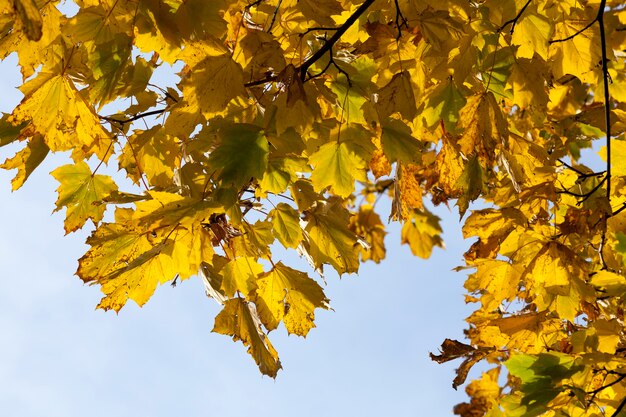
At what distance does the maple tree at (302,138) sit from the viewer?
5.84ft

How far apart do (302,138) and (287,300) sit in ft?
1.78

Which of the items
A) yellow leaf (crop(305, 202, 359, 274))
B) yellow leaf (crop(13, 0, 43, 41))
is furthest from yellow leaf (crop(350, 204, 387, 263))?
yellow leaf (crop(13, 0, 43, 41))

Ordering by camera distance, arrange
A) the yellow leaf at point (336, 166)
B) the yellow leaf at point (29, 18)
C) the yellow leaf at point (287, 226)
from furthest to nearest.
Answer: the yellow leaf at point (287, 226) < the yellow leaf at point (336, 166) < the yellow leaf at point (29, 18)

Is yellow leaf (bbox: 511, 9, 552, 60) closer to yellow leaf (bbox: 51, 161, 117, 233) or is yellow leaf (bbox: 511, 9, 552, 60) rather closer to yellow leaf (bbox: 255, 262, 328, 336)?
yellow leaf (bbox: 255, 262, 328, 336)

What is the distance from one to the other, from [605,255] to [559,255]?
0.48 meters

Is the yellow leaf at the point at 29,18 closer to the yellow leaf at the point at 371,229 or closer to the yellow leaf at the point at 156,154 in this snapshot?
the yellow leaf at the point at 156,154

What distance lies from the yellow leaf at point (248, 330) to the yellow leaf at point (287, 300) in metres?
0.04

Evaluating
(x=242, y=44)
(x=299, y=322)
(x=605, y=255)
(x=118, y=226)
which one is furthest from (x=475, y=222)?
(x=118, y=226)

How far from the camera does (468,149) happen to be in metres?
2.12

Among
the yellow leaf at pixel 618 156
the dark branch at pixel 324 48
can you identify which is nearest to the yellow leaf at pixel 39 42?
the dark branch at pixel 324 48

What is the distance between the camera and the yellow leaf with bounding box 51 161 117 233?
7.49ft

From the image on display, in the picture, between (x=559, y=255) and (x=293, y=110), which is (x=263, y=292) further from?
(x=559, y=255)

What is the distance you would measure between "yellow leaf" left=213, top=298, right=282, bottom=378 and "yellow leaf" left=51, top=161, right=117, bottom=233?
2.07ft

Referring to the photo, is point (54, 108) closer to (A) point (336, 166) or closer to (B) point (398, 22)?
(A) point (336, 166)
